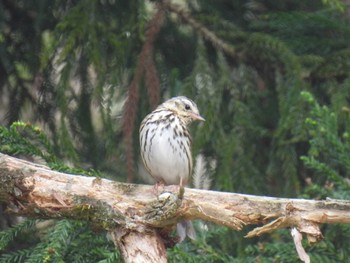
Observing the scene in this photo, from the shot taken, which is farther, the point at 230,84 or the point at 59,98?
the point at 230,84

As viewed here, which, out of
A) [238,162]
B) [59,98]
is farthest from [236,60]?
[59,98]

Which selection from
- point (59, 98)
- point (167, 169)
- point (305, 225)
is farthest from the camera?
point (167, 169)

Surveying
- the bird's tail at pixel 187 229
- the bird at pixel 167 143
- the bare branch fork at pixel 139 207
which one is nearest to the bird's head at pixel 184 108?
the bird at pixel 167 143

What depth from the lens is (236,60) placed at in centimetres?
582

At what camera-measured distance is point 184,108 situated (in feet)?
18.0

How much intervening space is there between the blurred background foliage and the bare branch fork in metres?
0.92

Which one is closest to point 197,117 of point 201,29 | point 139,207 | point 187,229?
point 201,29

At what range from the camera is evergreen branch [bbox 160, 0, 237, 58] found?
570cm

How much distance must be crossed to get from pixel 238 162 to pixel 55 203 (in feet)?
5.44

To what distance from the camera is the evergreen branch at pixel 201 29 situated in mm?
5695

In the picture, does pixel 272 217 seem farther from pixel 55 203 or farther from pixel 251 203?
pixel 55 203

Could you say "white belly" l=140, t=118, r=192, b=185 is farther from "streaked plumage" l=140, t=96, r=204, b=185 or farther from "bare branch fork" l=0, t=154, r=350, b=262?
"bare branch fork" l=0, t=154, r=350, b=262

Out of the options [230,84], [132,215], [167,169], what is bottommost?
[132,215]

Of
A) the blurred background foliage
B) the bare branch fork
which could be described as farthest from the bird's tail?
the bare branch fork
